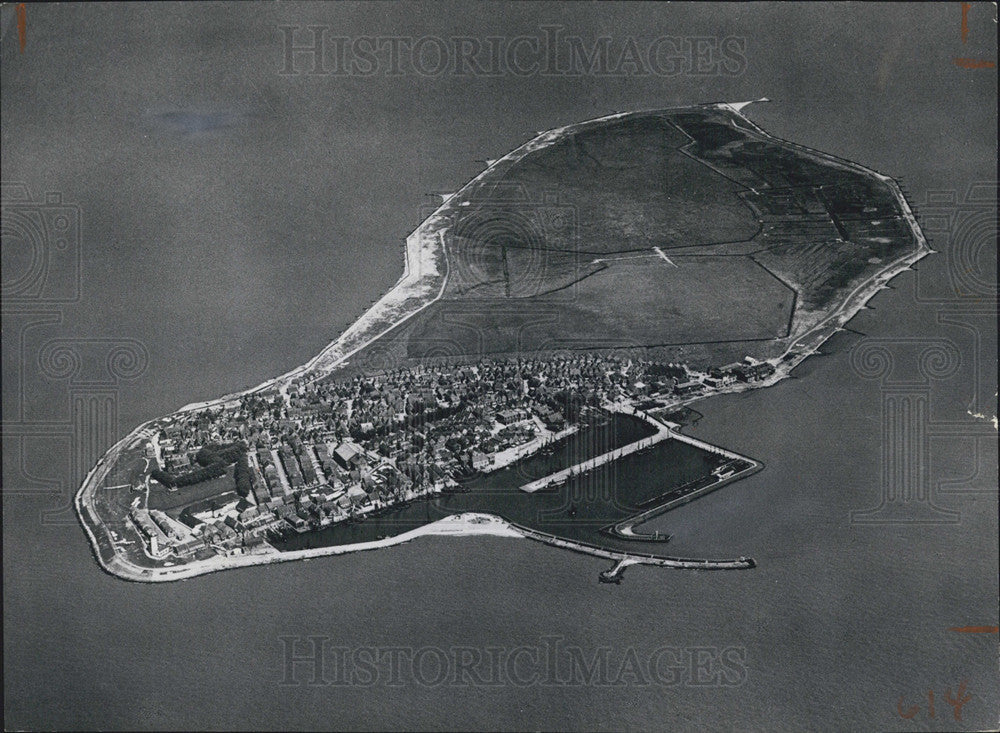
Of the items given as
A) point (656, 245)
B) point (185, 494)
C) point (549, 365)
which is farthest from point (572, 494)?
point (656, 245)

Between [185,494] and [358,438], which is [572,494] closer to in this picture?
[358,438]

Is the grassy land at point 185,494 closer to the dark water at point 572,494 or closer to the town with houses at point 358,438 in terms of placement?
the town with houses at point 358,438

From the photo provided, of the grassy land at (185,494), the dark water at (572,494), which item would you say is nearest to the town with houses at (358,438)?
the grassy land at (185,494)

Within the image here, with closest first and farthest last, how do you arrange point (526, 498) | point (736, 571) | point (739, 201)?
point (736, 571) < point (526, 498) < point (739, 201)

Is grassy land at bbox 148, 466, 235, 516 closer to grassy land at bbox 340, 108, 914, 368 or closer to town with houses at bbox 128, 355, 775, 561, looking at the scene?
town with houses at bbox 128, 355, 775, 561

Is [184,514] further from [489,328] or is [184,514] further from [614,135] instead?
[614,135]

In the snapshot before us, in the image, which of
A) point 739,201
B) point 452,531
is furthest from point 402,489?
point 739,201
